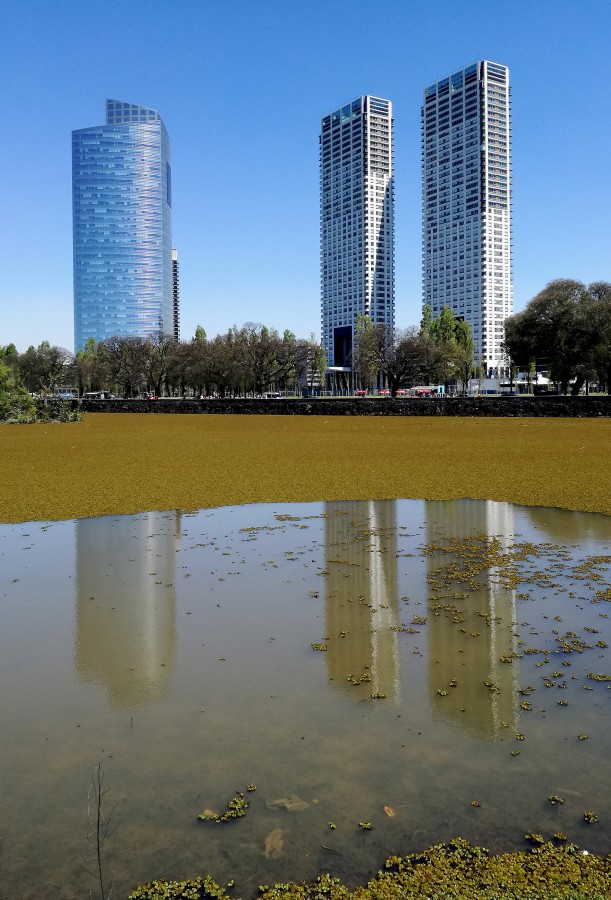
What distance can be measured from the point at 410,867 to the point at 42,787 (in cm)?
221

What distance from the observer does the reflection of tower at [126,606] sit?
5719 mm

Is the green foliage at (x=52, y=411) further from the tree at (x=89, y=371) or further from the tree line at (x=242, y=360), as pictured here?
the tree at (x=89, y=371)

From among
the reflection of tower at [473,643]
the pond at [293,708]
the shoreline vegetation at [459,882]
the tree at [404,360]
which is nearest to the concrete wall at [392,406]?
the tree at [404,360]

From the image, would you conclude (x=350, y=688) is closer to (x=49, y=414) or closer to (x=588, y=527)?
(x=588, y=527)

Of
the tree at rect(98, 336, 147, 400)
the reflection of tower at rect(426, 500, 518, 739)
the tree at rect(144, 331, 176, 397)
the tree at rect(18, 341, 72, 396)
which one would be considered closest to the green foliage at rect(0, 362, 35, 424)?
the reflection of tower at rect(426, 500, 518, 739)

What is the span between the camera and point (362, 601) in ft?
24.5

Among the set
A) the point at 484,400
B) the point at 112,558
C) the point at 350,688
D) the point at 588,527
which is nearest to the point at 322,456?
the point at 588,527

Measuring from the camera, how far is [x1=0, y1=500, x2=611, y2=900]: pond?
3.62m

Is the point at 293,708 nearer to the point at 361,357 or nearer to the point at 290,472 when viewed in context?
the point at 290,472

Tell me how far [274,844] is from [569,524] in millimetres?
9325

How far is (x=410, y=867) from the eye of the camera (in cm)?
338

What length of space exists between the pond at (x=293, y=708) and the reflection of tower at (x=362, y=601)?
0.12ft

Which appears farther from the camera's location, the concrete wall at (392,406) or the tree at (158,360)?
the tree at (158,360)

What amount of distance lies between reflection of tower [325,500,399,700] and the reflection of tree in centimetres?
254
